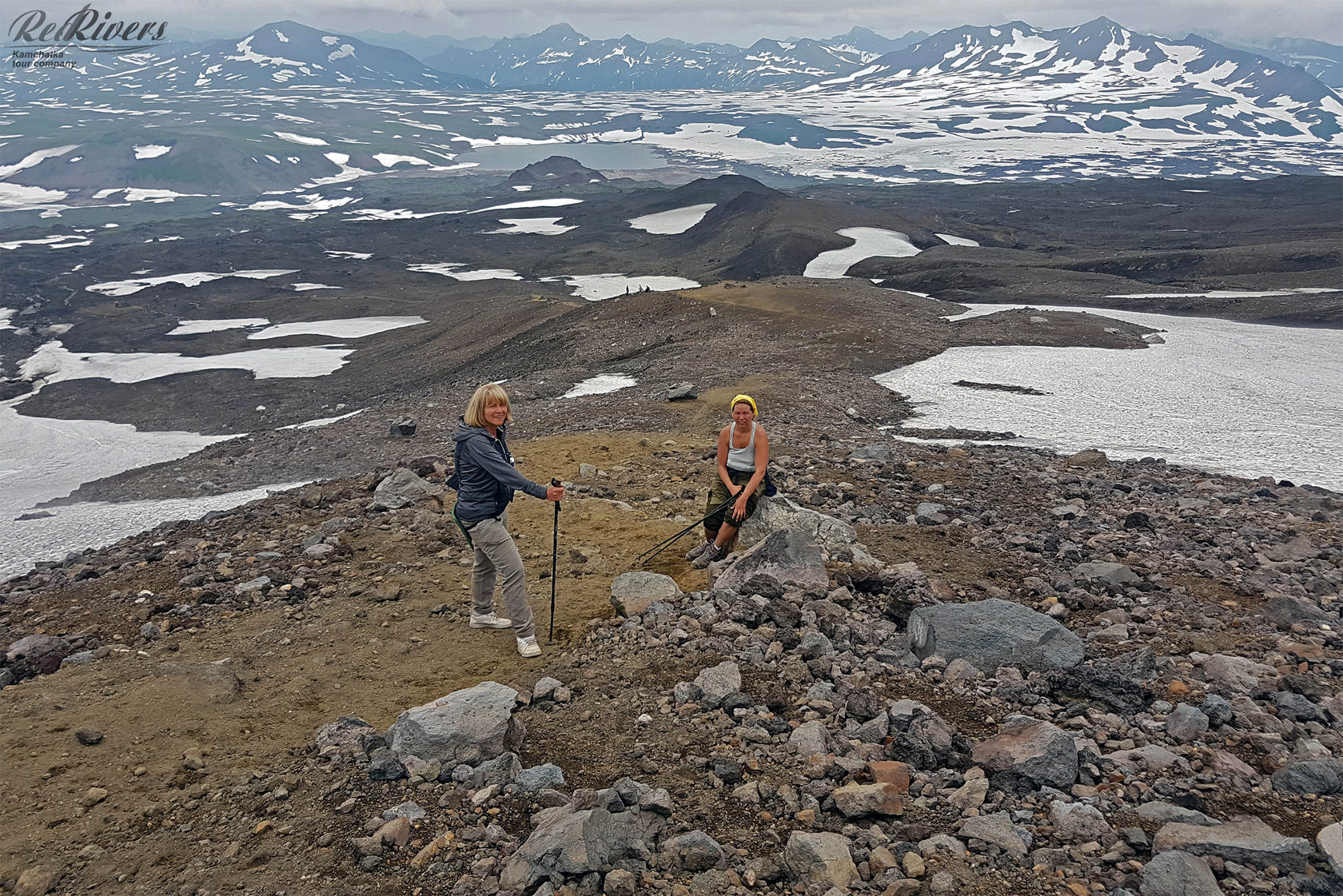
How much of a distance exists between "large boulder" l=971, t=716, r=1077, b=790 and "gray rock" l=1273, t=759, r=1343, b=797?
104 cm

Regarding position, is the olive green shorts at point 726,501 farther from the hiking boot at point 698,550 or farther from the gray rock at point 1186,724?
the gray rock at point 1186,724

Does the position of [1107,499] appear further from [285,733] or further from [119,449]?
[119,449]

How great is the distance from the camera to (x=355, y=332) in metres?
45.8

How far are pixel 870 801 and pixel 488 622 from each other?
4.04m

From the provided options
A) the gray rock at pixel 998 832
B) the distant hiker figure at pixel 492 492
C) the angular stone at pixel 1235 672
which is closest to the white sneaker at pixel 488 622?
the distant hiker figure at pixel 492 492

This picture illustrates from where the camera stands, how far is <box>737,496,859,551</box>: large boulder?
862cm

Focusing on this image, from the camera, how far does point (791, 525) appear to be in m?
8.70

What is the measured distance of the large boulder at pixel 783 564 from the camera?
306 inches

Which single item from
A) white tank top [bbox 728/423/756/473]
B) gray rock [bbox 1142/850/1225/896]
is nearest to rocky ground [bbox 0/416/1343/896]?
gray rock [bbox 1142/850/1225/896]

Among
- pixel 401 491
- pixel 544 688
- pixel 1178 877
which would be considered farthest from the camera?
pixel 401 491

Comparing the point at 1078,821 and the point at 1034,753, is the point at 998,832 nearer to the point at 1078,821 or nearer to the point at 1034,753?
the point at 1078,821

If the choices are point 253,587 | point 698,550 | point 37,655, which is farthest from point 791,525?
point 37,655

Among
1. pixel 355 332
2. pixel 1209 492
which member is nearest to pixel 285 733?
pixel 1209 492

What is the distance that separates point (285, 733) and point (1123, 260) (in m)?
59.6
